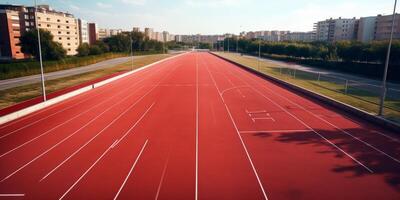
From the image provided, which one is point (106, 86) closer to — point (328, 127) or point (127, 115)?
point (127, 115)

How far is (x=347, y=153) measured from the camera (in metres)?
12.2

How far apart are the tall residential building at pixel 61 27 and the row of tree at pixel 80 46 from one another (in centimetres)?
1302

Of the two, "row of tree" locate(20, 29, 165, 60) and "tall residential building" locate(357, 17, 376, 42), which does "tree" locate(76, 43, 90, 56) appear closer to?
"row of tree" locate(20, 29, 165, 60)

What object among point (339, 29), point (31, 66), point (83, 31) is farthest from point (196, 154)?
point (339, 29)

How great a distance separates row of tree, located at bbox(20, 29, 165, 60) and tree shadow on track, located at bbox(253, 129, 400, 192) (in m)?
40.2

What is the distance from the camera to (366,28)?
122 metres

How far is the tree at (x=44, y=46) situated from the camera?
58.6 m

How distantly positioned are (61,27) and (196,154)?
98.6m

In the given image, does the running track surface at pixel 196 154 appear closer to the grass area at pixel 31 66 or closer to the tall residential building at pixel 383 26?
the grass area at pixel 31 66

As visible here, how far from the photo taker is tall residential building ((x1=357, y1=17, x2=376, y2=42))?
118 meters

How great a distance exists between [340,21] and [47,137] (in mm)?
157568

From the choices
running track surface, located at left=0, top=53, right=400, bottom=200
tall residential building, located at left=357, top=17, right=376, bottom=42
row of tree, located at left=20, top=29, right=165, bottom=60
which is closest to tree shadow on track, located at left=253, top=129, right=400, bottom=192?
running track surface, located at left=0, top=53, right=400, bottom=200

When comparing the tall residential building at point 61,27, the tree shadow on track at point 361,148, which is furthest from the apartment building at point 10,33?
the tree shadow on track at point 361,148

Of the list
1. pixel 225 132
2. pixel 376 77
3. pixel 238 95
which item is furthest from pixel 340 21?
pixel 225 132
